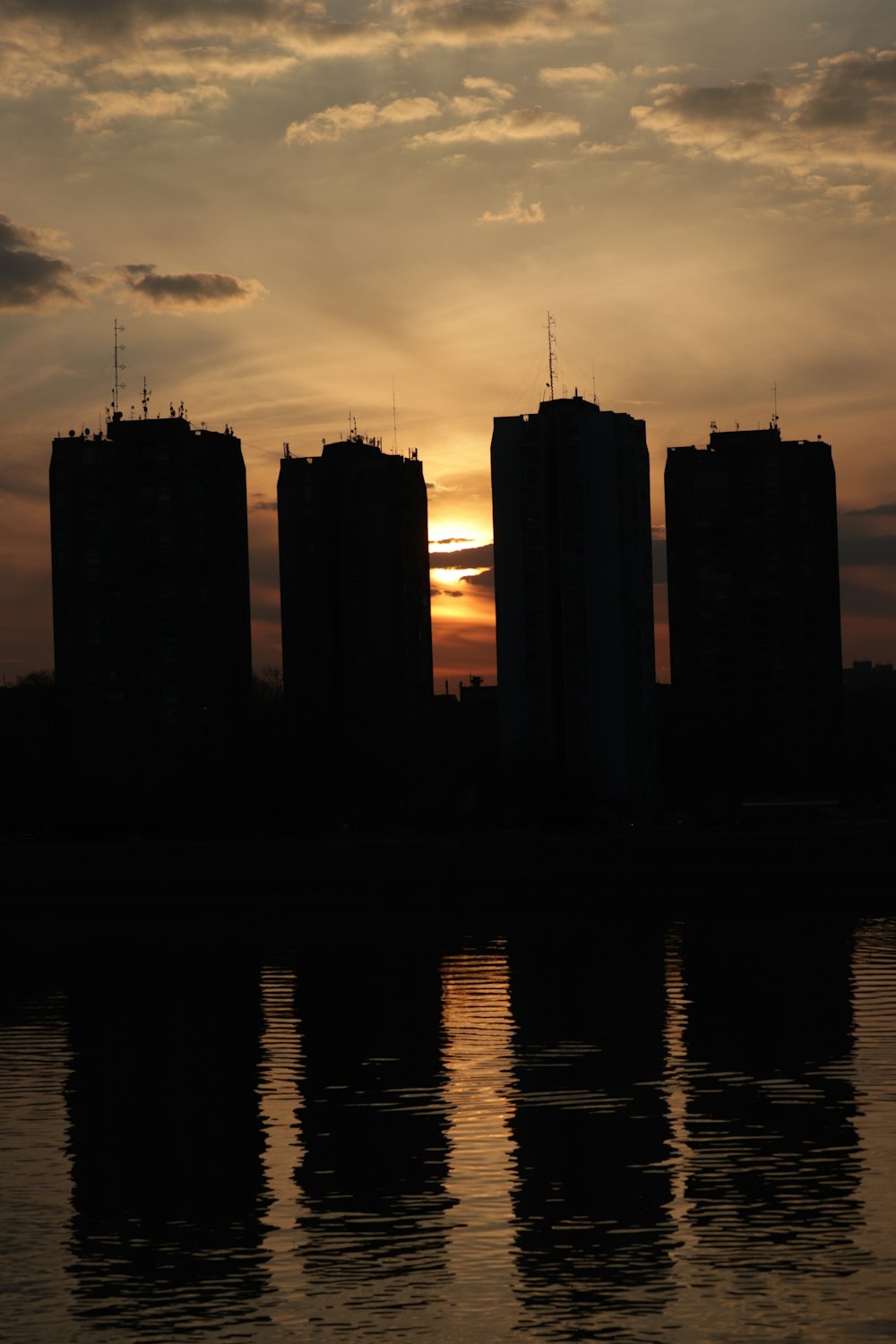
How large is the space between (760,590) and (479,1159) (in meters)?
134

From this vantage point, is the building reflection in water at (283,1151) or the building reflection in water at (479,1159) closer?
the building reflection in water at (479,1159)

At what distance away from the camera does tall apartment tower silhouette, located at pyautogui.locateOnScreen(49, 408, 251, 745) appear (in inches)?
5359

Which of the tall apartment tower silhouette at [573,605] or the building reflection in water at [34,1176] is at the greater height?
the tall apartment tower silhouette at [573,605]

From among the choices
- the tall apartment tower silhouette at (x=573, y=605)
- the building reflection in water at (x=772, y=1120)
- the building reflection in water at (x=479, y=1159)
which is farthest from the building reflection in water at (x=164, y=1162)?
the tall apartment tower silhouette at (x=573, y=605)

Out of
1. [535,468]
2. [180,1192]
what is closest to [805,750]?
[535,468]

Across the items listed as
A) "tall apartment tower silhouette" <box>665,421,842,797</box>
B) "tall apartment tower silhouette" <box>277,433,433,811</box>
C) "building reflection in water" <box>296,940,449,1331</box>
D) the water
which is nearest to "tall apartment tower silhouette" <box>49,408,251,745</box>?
"tall apartment tower silhouette" <box>277,433,433,811</box>

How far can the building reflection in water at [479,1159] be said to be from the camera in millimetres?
19016

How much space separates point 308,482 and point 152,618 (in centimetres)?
1940

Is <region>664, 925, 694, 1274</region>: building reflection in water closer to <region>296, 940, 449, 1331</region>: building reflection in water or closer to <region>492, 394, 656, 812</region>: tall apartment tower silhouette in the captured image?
<region>296, 940, 449, 1331</region>: building reflection in water

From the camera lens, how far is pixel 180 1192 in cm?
2445

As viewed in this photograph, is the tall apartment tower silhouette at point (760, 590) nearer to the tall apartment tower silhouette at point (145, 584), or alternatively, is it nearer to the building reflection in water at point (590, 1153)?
the tall apartment tower silhouette at point (145, 584)

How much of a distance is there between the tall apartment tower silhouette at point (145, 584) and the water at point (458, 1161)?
86.3 m

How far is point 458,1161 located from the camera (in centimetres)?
2573

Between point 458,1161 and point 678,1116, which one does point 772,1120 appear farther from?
point 458,1161
